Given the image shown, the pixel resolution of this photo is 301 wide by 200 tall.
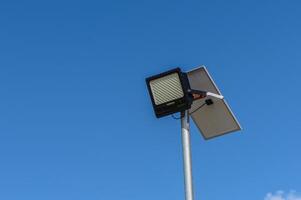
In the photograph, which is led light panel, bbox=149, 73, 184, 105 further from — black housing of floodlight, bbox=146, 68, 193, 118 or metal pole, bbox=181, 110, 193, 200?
metal pole, bbox=181, 110, 193, 200

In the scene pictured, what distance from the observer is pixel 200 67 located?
5.47 meters

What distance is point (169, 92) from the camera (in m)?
5.06

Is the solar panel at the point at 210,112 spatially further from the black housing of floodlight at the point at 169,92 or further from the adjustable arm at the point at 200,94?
the black housing of floodlight at the point at 169,92

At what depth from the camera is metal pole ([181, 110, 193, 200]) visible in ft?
15.3

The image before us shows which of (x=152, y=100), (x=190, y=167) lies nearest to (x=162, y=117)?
(x=152, y=100)

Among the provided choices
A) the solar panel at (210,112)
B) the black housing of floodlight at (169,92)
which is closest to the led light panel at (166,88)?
the black housing of floodlight at (169,92)

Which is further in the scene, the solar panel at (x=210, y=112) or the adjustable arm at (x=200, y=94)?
the solar panel at (x=210, y=112)

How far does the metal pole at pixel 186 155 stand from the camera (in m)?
4.68

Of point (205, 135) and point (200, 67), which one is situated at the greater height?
point (200, 67)

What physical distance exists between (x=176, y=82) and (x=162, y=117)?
35 centimetres

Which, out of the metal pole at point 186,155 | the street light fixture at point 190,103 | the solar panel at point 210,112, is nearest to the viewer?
the metal pole at point 186,155

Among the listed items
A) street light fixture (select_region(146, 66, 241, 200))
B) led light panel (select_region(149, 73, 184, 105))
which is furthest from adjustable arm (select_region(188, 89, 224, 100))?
led light panel (select_region(149, 73, 184, 105))

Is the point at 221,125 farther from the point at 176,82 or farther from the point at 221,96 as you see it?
the point at 176,82

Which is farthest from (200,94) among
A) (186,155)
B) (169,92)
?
(186,155)
